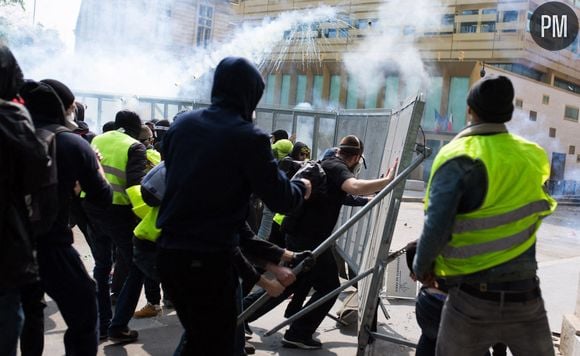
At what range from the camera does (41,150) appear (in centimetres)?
216

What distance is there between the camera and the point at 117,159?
4.51 metres

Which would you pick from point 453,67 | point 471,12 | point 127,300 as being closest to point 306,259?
point 127,300

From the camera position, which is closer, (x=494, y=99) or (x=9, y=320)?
(x=9, y=320)

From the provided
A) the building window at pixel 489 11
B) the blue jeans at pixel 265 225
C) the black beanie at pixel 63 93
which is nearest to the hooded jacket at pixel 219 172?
the black beanie at pixel 63 93

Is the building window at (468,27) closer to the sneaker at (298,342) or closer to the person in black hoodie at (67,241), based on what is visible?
the sneaker at (298,342)

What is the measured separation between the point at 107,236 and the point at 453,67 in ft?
99.7

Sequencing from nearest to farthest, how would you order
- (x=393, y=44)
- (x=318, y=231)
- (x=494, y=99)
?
(x=494, y=99) → (x=318, y=231) → (x=393, y=44)

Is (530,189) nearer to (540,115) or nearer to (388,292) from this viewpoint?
(388,292)

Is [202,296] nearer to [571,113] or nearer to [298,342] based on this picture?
[298,342]

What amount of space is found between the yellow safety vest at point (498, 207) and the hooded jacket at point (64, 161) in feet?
5.92

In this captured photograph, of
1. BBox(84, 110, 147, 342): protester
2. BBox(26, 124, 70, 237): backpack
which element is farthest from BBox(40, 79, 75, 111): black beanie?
BBox(84, 110, 147, 342): protester

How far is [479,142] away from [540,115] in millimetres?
33039

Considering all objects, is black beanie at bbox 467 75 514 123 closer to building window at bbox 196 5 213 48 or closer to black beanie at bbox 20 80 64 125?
black beanie at bbox 20 80 64 125

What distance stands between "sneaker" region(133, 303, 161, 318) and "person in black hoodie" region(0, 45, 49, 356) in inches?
110
